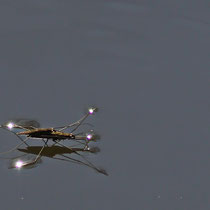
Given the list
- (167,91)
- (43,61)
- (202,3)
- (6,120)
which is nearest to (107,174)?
(6,120)

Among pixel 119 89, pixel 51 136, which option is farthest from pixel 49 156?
pixel 119 89

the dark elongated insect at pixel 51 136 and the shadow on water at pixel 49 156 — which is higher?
the dark elongated insect at pixel 51 136

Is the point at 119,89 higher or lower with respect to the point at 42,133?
higher

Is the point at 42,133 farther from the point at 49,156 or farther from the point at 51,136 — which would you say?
the point at 49,156

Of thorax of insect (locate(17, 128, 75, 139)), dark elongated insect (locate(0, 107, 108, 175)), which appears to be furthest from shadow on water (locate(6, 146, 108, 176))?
thorax of insect (locate(17, 128, 75, 139))

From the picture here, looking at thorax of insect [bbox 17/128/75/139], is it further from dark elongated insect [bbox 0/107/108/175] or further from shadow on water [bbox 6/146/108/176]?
shadow on water [bbox 6/146/108/176]

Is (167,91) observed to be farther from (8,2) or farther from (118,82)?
(8,2)

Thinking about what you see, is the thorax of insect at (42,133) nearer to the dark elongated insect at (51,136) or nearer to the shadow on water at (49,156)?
the dark elongated insect at (51,136)

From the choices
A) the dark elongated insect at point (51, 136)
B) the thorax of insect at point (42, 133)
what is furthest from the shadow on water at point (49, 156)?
the thorax of insect at point (42, 133)
